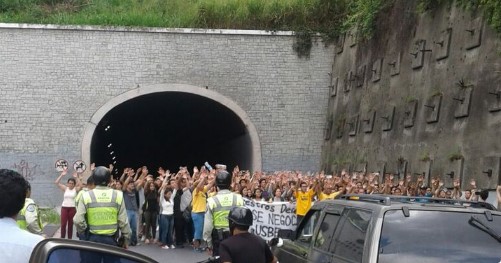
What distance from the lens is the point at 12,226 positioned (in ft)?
16.8

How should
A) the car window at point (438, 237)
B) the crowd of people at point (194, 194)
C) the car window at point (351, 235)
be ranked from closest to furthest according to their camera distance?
the car window at point (438, 237) → the car window at point (351, 235) → the crowd of people at point (194, 194)

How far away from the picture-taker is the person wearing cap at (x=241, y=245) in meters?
7.32

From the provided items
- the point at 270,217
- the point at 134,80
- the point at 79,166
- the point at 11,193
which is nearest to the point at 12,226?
the point at 11,193

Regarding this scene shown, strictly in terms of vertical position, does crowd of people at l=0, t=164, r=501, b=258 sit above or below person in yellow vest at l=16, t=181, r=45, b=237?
below

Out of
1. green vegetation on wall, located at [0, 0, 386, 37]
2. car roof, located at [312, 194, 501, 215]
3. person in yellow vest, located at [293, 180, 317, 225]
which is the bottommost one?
person in yellow vest, located at [293, 180, 317, 225]

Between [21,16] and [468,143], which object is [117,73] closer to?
[21,16]

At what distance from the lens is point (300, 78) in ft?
108

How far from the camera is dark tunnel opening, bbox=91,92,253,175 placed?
35656 mm

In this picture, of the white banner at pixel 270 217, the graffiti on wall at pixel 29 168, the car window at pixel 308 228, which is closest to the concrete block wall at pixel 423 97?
the white banner at pixel 270 217

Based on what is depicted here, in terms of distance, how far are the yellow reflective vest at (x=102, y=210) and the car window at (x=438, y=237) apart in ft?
12.8

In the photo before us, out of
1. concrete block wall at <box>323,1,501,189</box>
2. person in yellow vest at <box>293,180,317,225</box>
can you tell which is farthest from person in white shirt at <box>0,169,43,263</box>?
concrete block wall at <box>323,1,501,189</box>

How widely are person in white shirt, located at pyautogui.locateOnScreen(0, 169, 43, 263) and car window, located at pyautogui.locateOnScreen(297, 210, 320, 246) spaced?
462cm

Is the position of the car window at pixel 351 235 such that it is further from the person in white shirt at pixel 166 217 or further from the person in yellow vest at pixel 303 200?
the person in white shirt at pixel 166 217

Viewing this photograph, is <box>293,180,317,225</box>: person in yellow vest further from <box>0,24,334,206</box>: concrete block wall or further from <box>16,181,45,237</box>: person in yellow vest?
<box>0,24,334,206</box>: concrete block wall
